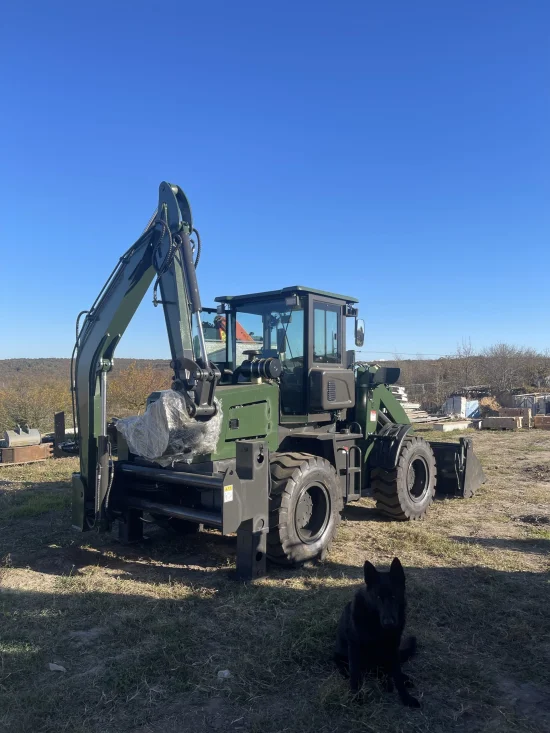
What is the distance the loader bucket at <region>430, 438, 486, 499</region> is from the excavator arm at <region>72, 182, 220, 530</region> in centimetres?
481

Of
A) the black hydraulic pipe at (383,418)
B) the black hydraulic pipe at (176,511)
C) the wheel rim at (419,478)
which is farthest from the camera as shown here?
the black hydraulic pipe at (383,418)

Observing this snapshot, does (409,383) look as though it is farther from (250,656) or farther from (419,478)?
(250,656)

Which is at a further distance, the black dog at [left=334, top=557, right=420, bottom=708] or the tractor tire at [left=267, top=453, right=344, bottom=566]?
the tractor tire at [left=267, top=453, right=344, bottom=566]

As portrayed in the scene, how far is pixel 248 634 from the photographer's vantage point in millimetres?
4172

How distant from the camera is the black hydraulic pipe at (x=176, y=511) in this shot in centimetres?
516

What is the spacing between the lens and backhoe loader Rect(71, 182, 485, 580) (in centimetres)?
543

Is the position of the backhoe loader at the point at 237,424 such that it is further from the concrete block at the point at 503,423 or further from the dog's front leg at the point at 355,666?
the concrete block at the point at 503,423

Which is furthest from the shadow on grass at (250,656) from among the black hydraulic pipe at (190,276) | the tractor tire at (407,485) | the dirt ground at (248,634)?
the black hydraulic pipe at (190,276)

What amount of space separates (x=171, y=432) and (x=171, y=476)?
44 centimetres

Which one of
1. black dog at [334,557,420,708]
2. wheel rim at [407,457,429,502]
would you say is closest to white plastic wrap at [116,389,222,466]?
black dog at [334,557,420,708]

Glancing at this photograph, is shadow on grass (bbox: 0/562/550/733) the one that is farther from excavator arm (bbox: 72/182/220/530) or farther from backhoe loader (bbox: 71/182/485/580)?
excavator arm (bbox: 72/182/220/530)

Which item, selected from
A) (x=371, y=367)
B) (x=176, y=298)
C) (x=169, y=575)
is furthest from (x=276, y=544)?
(x=371, y=367)

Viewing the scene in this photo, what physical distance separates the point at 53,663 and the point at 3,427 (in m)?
15.7

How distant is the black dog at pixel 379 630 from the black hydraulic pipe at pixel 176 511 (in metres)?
1.93
